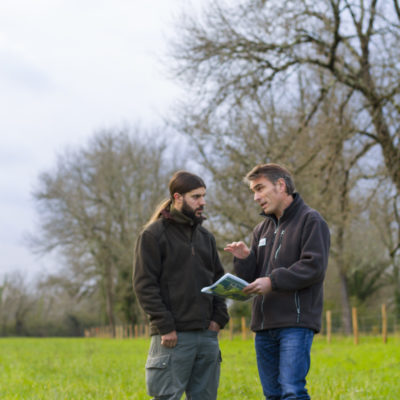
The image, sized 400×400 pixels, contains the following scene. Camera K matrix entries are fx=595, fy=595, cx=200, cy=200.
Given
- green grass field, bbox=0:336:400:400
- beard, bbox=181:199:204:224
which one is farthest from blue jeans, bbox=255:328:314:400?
green grass field, bbox=0:336:400:400

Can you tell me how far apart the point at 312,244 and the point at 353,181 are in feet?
46.1

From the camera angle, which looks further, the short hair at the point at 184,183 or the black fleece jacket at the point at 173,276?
the short hair at the point at 184,183

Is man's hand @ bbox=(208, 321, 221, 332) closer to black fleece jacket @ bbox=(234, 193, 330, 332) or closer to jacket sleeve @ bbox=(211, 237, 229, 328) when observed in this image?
jacket sleeve @ bbox=(211, 237, 229, 328)

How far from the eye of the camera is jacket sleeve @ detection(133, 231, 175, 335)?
3.85 m

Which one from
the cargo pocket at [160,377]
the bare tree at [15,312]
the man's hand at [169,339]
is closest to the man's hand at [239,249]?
the man's hand at [169,339]

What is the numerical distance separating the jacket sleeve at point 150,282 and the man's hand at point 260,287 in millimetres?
595

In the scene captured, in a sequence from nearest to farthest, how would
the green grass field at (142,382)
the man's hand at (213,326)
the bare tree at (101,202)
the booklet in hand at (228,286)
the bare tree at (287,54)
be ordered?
1. the booklet in hand at (228,286)
2. the man's hand at (213,326)
3. the green grass field at (142,382)
4. the bare tree at (287,54)
5. the bare tree at (101,202)

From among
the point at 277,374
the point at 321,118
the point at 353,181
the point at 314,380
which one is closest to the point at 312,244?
the point at 277,374

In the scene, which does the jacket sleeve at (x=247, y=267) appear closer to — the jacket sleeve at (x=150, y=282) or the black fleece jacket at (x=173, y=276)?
the black fleece jacket at (x=173, y=276)

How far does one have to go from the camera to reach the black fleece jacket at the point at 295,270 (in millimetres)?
3631

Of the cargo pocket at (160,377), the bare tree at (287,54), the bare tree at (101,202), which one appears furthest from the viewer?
the bare tree at (101,202)

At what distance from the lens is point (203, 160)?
18.4 metres

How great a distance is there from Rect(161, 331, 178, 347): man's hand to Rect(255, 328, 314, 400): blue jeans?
565 millimetres

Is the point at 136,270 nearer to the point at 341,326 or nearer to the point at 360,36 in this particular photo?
the point at 360,36
